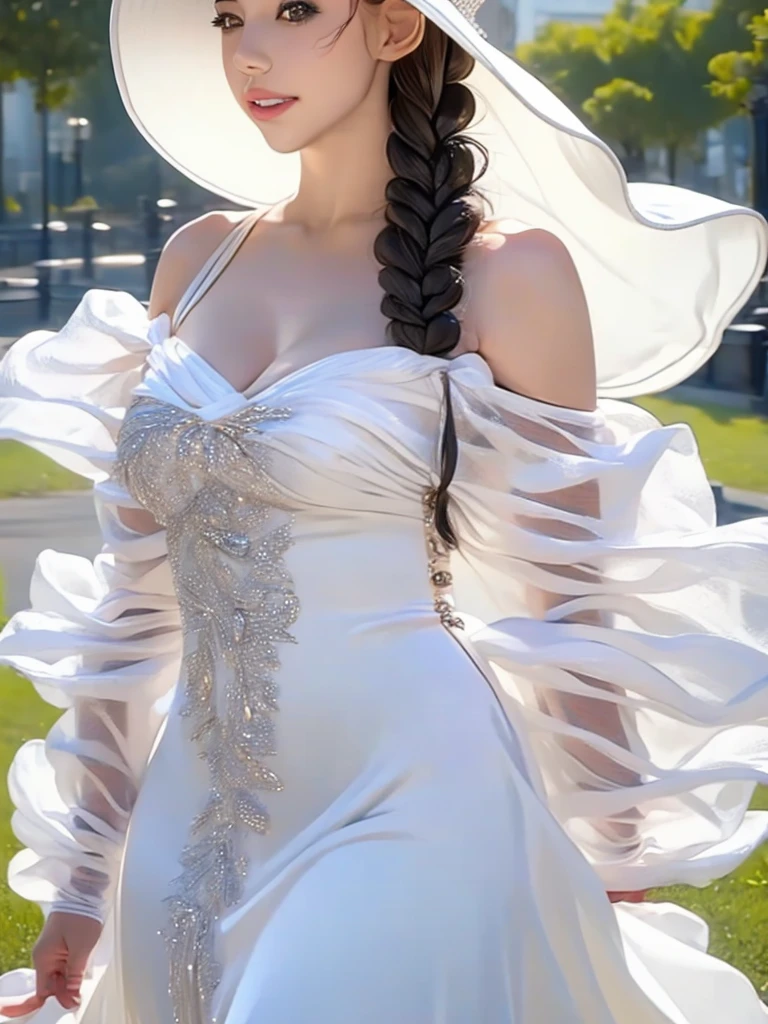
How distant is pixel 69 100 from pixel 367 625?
8.61 feet

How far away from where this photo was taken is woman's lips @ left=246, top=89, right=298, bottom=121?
5.05 ft

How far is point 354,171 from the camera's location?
1643 millimetres

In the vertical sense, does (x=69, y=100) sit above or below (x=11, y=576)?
above

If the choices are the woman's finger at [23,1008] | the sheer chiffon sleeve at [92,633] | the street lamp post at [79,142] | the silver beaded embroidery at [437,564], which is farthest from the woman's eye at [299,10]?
the street lamp post at [79,142]

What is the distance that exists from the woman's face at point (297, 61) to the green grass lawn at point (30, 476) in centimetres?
203

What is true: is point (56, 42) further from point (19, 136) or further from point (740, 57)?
point (740, 57)

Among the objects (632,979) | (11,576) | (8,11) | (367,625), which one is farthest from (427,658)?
(8,11)

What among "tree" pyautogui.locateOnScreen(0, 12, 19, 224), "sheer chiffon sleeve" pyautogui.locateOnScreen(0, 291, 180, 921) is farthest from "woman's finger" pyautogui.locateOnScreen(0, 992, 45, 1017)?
"tree" pyautogui.locateOnScreen(0, 12, 19, 224)

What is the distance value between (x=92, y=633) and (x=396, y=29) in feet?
2.42

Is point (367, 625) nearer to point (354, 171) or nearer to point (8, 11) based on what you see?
point (354, 171)

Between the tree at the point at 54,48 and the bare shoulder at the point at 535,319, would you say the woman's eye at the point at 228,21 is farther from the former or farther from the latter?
the tree at the point at 54,48

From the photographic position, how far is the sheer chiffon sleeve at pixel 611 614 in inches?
59.6

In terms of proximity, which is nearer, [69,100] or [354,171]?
[354,171]

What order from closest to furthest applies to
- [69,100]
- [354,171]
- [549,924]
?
1. [549,924]
2. [354,171]
3. [69,100]
